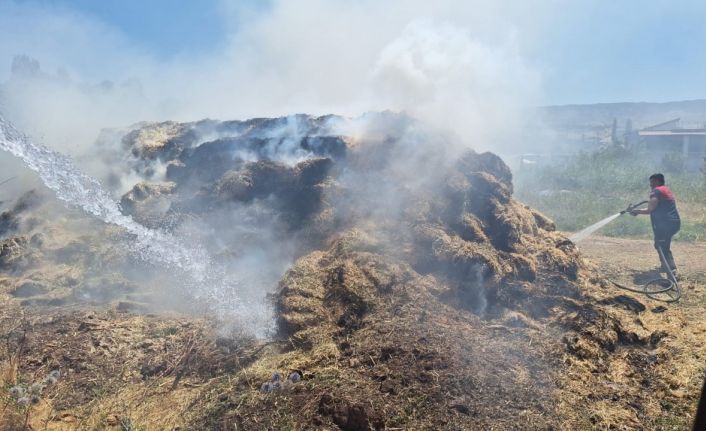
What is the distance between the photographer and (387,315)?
18.6ft

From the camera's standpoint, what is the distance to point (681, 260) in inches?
376

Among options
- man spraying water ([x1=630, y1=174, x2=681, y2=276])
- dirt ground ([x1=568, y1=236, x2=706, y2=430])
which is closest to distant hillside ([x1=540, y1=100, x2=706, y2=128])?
dirt ground ([x1=568, y1=236, x2=706, y2=430])

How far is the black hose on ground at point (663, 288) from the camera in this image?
709 cm

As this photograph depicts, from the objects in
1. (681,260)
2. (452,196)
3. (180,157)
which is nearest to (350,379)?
(452,196)

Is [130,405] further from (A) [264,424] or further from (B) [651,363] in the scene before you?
(B) [651,363]

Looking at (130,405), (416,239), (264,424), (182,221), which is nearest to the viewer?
(264,424)

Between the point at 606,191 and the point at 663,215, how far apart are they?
14.6m

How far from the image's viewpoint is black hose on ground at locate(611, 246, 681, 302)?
7.09 m

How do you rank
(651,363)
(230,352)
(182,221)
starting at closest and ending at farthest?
(651,363)
(230,352)
(182,221)

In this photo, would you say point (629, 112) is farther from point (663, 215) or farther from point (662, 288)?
point (662, 288)

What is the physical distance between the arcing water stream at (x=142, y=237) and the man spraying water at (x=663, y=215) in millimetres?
6943

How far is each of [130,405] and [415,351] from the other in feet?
9.56

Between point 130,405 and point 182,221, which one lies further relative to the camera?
point 182,221

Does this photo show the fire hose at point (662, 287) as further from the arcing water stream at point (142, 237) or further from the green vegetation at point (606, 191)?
the arcing water stream at point (142, 237)
